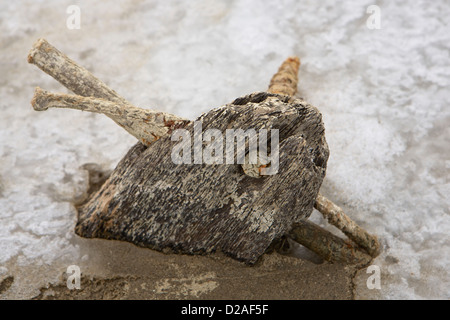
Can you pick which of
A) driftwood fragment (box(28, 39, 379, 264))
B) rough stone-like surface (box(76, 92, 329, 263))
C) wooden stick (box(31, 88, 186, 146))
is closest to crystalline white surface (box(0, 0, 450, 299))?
driftwood fragment (box(28, 39, 379, 264))

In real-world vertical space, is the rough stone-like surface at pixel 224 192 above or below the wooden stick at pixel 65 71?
below

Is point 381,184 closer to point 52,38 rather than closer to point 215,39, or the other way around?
point 215,39

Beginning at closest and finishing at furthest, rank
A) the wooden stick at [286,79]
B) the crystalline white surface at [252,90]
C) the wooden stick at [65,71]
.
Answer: the wooden stick at [65,71] → the crystalline white surface at [252,90] → the wooden stick at [286,79]

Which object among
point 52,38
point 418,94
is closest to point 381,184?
point 418,94

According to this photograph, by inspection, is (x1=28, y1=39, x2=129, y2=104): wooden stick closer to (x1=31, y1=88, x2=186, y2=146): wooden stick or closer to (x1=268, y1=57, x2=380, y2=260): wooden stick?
(x1=31, y1=88, x2=186, y2=146): wooden stick

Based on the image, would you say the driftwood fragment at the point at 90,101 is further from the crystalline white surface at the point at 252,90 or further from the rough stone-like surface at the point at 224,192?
the crystalline white surface at the point at 252,90

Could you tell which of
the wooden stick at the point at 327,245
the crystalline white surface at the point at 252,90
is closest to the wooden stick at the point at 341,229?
the wooden stick at the point at 327,245

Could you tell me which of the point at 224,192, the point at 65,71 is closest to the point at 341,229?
the point at 224,192
